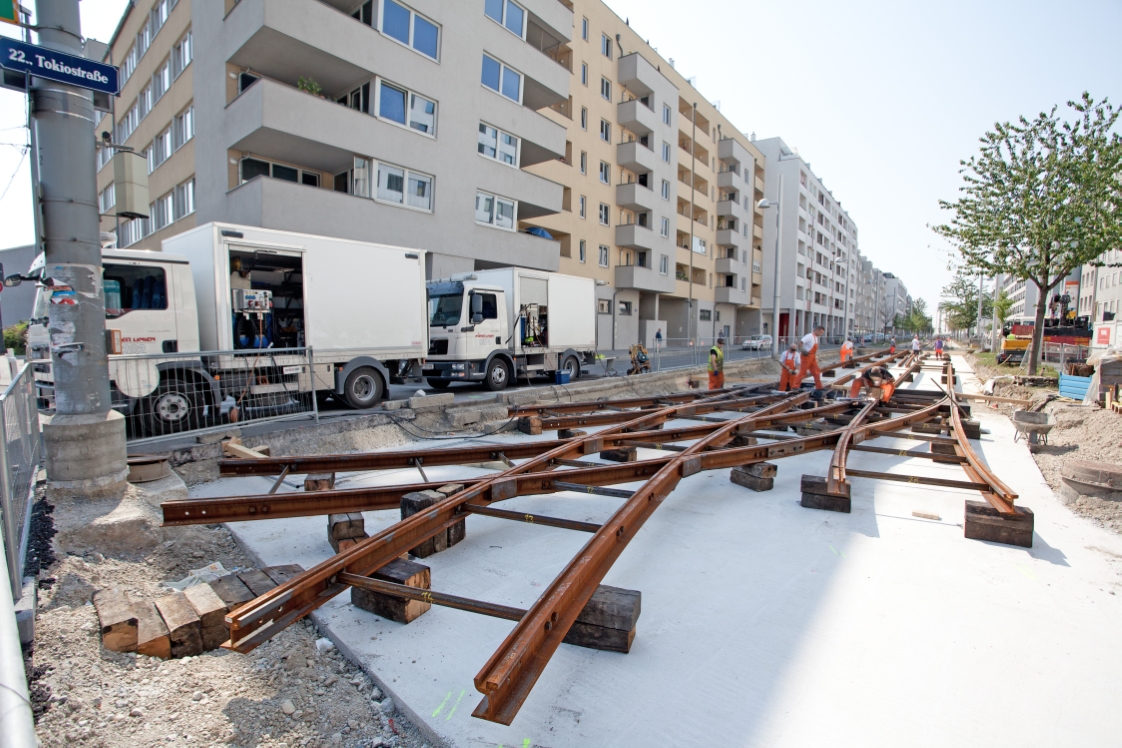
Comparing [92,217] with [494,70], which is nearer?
[92,217]

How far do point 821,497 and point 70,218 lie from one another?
6797mm

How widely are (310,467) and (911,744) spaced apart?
4.81m

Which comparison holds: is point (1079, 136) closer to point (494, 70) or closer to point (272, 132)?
point (494, 70)

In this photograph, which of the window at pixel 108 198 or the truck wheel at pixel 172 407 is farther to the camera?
the window at pixel 108 198

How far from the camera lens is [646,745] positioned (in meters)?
2.34

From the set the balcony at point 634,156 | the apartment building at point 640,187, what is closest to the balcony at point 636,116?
the apartment building at point 640,187

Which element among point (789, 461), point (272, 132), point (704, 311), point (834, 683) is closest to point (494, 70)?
point (272, 132)

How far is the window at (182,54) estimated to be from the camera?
19828 mm

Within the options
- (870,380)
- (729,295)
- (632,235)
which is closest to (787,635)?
(870,380)

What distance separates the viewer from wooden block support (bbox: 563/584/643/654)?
9.48ft

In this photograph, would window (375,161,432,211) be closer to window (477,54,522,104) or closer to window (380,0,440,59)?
window (380,0,440,59)

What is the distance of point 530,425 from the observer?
28.7ft

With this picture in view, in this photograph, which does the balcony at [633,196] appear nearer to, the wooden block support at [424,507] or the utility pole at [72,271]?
the utility pole at [72,271]

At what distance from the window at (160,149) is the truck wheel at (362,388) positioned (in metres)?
18.2
